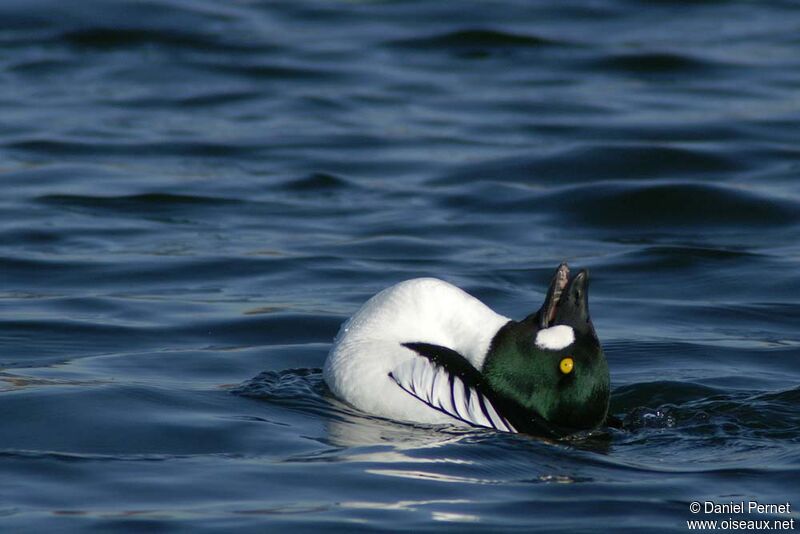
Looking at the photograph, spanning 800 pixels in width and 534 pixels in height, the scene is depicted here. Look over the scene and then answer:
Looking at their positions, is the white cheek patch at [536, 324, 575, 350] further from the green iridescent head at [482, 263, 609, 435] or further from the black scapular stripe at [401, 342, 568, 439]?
the black scapular stripe at [401, 342, 568, 439]

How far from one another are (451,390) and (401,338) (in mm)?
443

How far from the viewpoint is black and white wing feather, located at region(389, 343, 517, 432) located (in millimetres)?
6895

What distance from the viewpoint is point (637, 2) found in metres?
22.2

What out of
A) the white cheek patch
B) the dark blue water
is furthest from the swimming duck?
the dark blue water

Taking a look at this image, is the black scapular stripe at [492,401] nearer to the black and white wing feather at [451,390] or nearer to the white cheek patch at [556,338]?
the black and white wing feather at [451,390]

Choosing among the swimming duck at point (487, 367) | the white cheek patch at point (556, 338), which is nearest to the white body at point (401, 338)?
the swimming duck at point (487, 367)

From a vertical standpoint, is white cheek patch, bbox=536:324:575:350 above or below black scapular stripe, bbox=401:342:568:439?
above

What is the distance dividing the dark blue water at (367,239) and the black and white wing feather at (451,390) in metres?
0.16

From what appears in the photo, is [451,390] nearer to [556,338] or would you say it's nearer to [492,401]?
[492,401]

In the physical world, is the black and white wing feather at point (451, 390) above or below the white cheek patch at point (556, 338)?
below

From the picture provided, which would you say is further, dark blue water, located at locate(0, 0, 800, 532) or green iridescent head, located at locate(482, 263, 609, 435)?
green iridescent head, located at locate(482, 263, 609, 435)

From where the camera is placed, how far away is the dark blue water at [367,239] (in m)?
6.36

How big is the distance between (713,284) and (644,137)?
4965mm

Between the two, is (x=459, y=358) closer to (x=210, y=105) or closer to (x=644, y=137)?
(x=644, y=137)
